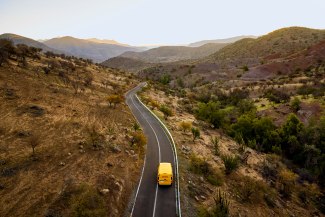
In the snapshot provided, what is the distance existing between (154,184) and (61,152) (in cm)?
868

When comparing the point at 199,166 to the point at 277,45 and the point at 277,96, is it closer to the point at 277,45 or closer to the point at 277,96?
Result: the point at 277,96

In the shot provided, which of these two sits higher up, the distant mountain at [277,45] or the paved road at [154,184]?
the distant mountain at [277,45]

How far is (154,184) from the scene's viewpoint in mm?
19609

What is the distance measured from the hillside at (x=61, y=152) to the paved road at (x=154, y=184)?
3.04 ft

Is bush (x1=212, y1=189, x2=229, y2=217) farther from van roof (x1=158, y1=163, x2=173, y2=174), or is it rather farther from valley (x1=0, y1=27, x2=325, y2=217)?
van roof (x1=158, y1=163, x2=173, y2=174)

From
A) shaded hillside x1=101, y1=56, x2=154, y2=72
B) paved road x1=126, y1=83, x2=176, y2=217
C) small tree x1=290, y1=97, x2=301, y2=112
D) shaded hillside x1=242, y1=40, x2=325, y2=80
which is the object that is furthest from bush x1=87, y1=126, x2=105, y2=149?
shaded hillside x1=101, y1=56, x2=154, y2=72

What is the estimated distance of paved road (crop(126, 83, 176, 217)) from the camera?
1647cm

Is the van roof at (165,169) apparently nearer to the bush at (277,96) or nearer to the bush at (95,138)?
the bush at (95,138)

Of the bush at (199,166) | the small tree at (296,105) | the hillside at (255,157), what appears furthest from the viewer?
the small tree at (296,105)

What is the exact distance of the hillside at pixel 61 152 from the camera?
51.4 feet

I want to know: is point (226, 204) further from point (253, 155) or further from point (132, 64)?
point (132, 64)

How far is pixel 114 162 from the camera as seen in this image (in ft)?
70.9

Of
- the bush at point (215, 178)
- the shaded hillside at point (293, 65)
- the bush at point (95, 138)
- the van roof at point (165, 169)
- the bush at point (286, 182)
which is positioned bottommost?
the bush at point (286, 182)

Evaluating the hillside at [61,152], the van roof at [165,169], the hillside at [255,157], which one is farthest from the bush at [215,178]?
the hillside at [61,152]
